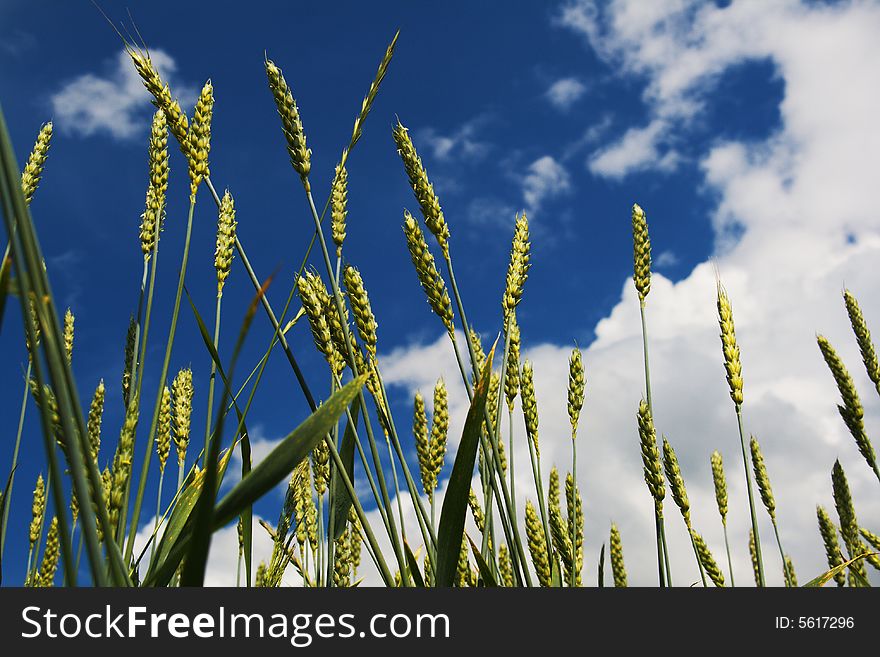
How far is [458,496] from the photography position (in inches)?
46.1

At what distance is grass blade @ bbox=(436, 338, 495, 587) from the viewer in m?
1.16

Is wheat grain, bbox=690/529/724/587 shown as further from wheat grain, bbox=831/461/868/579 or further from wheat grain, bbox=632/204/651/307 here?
wheat grain, bbox=831/461/868/579

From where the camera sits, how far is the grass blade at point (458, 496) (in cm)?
116

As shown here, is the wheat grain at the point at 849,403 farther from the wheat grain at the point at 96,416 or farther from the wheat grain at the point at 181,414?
the wheat grain at the point at 96,416

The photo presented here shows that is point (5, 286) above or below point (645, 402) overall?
below

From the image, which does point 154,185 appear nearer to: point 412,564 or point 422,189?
point 422,189

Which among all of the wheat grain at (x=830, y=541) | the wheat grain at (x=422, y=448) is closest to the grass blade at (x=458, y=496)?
the wheat grain at (x=422, y=448)

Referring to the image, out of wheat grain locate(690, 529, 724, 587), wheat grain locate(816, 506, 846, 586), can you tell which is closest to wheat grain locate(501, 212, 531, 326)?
wheat grain locate(690, 529, 724, 587)
